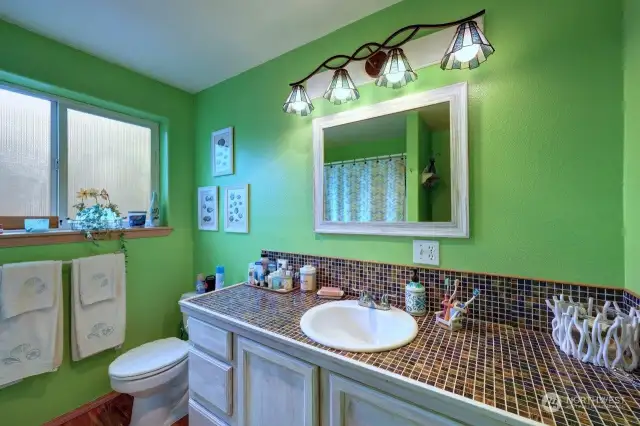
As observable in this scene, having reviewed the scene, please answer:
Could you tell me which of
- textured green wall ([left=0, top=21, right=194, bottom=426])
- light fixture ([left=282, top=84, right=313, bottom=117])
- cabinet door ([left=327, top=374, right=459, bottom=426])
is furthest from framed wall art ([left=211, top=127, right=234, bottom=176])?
cabinet door ([left=327, top=374, right=459, bottom=426])

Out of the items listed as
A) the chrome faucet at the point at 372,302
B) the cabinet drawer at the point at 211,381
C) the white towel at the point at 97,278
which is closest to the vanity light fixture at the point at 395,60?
the chrome faucet at the point at 372,302

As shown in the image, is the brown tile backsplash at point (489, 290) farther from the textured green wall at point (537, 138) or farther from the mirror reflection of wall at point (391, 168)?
the mirror reflection of wall at point (391, 168)

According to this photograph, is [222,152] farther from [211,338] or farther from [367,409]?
[367,409]

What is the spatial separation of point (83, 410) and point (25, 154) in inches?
63.0

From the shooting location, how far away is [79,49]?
64.6 inches

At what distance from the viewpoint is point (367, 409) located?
79cm

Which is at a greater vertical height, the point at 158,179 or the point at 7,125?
the point at 7,125

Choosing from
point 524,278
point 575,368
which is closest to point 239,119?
point 524,278

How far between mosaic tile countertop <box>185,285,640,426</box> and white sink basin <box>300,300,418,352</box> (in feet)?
0.22

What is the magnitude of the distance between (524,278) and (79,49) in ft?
8.92

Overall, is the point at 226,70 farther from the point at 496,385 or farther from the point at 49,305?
the point at 496,385

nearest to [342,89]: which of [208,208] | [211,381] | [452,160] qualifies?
[452,160]

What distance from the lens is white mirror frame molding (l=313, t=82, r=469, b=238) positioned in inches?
44.8

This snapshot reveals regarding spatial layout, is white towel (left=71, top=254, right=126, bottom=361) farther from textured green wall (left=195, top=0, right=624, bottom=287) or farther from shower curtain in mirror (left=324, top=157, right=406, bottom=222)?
textured green wall (left=195, top=0, right=624, bottom=287)
